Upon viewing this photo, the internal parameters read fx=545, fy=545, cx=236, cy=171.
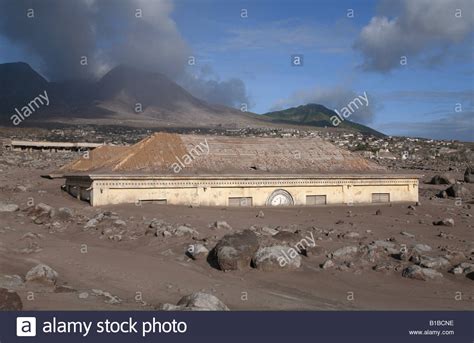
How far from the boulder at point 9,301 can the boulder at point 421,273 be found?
831 centimetres

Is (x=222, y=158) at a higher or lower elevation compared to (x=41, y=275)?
higher

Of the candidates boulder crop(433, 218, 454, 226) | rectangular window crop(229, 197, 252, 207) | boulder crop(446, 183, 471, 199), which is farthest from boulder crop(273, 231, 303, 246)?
boulder crop(446, 183, 471, 199)

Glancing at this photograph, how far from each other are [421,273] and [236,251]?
423cm

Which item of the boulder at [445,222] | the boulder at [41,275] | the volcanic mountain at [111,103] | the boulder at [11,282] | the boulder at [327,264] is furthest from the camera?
the volcanic mountain at [111,103]

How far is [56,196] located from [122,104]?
122289 mm

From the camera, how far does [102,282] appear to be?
38.1 feet

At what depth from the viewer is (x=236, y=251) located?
12.6m

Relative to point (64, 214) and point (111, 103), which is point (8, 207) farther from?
point (111, 103)

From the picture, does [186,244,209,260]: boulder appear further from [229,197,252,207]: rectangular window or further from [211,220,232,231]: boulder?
[229,197,252,207]: rectangular window

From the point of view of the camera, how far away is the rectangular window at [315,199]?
24.2m

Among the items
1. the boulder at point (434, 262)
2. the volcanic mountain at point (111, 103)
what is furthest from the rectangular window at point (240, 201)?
the volcanic mountain at point (111, 103)

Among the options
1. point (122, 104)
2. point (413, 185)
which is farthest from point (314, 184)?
point (122, 104)

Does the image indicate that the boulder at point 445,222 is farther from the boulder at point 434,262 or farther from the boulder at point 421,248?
the boulder at point 434,262

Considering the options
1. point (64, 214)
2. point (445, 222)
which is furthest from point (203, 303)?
point (445, 222)
